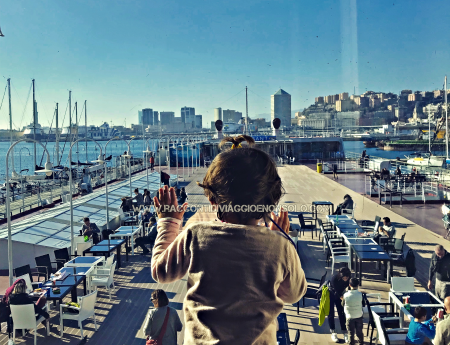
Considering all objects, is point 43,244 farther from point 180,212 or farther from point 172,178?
point 172,178

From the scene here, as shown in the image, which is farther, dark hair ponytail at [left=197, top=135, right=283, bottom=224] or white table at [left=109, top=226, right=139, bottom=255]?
white table at [left=109, top=226, right=139, bottom=255]

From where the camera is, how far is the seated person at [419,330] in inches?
124

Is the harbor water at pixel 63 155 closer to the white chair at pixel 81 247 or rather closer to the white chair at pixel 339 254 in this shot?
the white chair at pixel 81 247

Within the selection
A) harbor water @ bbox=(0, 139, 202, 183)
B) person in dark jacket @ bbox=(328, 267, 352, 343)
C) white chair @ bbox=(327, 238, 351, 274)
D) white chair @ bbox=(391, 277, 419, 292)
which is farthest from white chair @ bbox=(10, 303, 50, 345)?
harbor water @ bbox=(0, 139, 202, 183)

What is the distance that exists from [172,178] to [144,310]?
1267cm

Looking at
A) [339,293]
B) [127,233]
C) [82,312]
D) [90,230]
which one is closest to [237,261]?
[339,293]

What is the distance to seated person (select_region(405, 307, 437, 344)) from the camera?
315 cm

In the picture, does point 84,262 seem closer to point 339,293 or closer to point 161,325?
point 161,325

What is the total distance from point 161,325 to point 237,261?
2410 mm

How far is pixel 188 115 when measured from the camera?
49.7 m

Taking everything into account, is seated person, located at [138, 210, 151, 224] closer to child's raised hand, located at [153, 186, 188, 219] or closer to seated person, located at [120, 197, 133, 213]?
seated person, located at [120, 197, 133, 213]

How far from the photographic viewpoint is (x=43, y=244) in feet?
22.4

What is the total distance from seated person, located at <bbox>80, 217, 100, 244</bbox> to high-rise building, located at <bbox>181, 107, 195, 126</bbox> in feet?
137

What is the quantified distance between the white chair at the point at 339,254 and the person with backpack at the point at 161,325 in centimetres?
355
